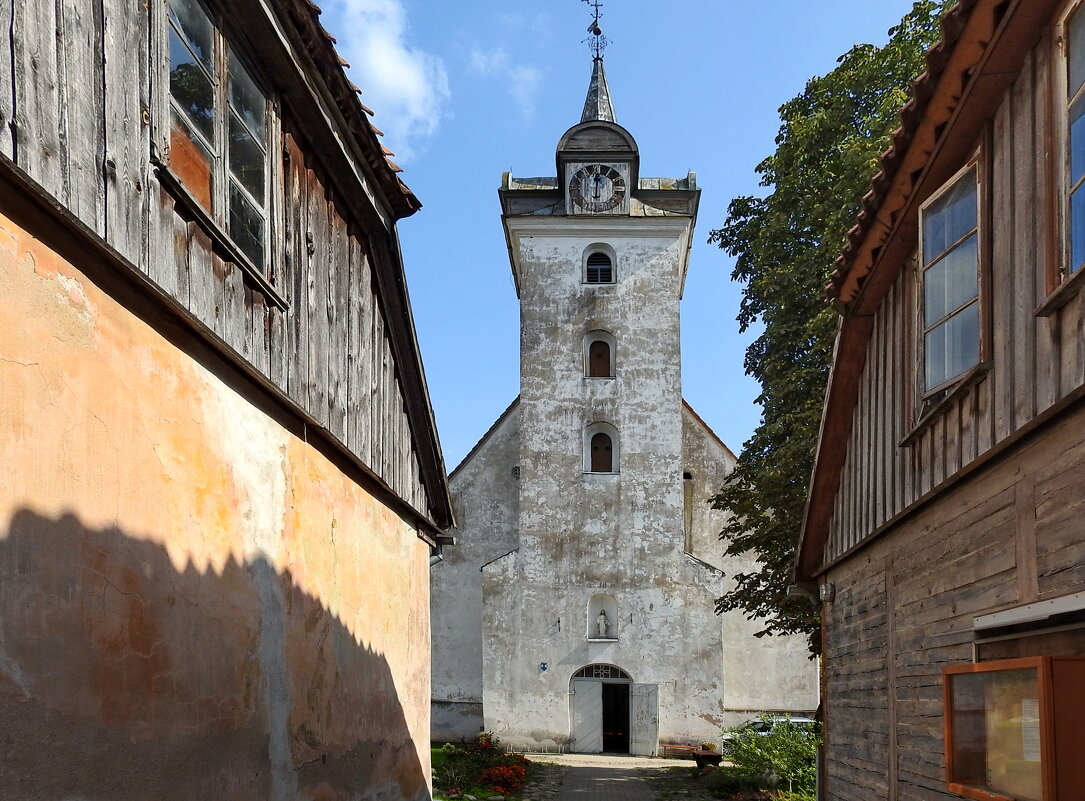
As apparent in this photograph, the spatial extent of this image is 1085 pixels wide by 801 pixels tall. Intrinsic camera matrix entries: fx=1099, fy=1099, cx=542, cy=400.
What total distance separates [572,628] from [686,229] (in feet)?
37.2

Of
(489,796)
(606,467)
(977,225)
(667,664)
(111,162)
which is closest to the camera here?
(111,162)

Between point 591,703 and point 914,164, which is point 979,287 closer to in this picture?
point 914,164

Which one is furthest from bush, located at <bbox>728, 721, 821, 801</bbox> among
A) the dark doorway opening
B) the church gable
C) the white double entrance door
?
the church gable

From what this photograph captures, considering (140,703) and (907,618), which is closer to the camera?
(140,703)

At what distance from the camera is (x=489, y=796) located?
18734mm

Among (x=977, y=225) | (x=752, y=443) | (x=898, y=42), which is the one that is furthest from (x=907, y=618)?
(x=898, y=42)

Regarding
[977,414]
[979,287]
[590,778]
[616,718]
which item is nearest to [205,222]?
[979,287]

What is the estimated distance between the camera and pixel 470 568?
30.8m

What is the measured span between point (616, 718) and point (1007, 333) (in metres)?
25.8

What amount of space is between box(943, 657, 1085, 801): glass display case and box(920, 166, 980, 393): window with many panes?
5.84ft

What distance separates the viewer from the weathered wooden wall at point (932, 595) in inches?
206

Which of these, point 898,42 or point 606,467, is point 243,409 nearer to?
point 898,42

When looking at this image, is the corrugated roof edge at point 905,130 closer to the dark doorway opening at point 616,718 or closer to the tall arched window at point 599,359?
the tall arched window at point 599,359

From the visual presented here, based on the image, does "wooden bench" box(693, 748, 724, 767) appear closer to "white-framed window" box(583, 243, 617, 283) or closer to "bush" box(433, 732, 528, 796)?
"bush" box(433, 732, 528, 796)
